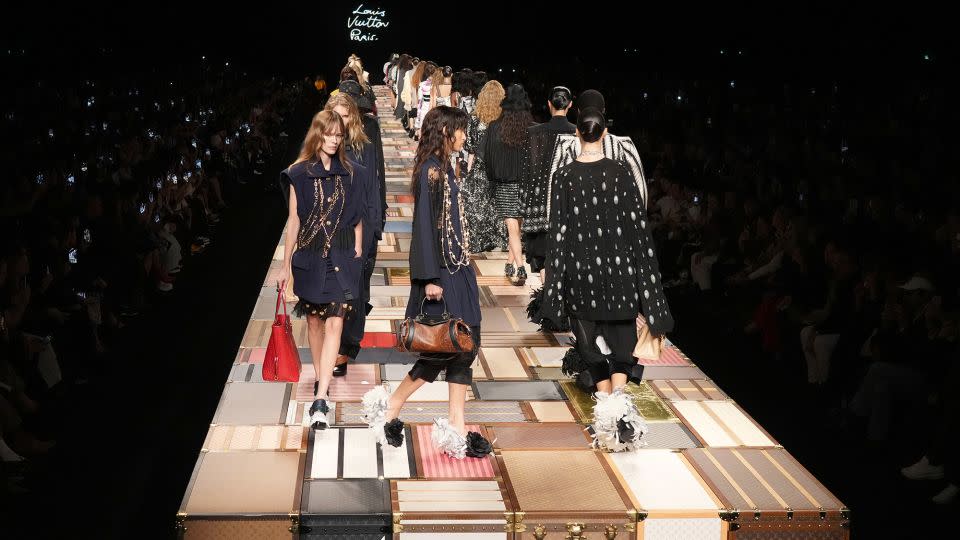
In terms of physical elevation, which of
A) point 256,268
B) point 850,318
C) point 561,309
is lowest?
point 256,268

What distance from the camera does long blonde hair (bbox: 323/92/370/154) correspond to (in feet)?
16.4

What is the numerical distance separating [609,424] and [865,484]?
119 centimetres

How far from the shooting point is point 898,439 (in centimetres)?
530

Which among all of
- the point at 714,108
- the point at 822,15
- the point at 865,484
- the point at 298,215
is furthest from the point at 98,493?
the point at 714,108

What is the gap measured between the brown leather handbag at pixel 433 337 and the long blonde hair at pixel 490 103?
11.6ft

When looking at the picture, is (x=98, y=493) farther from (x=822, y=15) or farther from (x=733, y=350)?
(x=822, y=15)

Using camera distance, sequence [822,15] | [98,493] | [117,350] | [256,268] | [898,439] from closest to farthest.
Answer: [98,493]
[898,439]
[117,350]
[256,268]
[822,15]

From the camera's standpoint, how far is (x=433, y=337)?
4.08 metres

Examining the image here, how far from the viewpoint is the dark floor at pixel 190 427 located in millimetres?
4559

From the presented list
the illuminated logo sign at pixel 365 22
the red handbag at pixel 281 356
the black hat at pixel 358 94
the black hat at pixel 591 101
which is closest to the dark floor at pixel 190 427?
the red handbag at pixel 281 356

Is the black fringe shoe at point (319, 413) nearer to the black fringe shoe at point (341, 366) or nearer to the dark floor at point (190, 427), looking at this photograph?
the dark floor at point (190, 427)

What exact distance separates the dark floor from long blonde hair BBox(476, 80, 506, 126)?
6.00 ft

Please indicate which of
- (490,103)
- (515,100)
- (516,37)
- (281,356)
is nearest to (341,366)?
(281,356)

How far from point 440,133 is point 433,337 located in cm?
72
